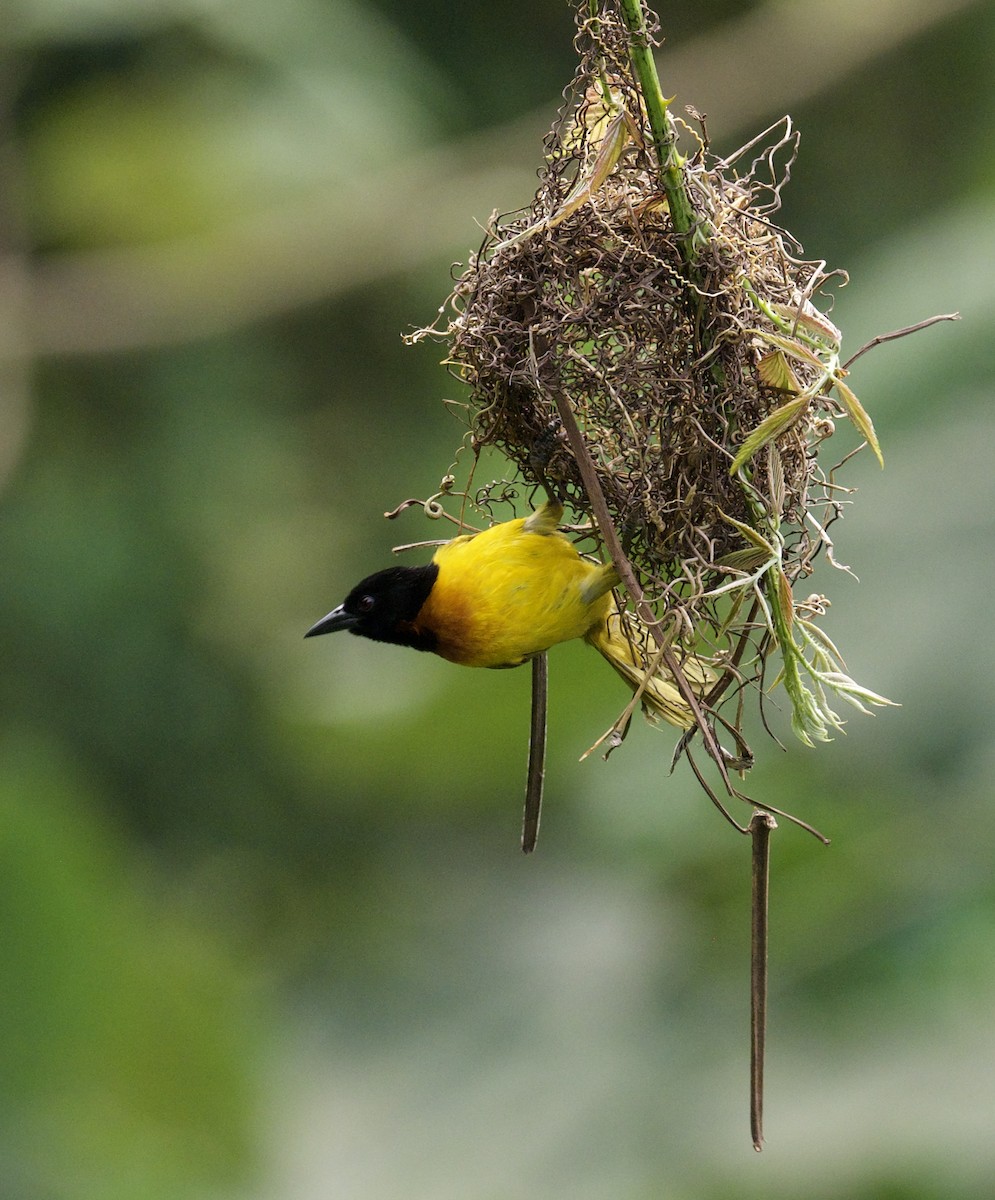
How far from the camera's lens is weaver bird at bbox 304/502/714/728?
9.36 feet

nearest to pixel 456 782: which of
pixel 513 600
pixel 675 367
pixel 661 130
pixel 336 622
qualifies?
pixel 336 622

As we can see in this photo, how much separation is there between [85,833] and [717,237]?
248cm

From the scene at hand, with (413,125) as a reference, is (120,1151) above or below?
below

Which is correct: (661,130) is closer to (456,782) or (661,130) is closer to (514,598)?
(514,598)

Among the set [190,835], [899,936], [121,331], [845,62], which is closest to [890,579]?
[899,936]

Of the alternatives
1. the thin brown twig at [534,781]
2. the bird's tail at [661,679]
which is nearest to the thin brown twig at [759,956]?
the thin brown twig at [534,781]

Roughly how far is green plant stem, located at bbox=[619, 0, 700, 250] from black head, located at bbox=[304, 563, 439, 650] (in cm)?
104

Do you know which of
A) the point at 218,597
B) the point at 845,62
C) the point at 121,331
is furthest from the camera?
the point at 218,597

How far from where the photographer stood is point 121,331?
669 cm

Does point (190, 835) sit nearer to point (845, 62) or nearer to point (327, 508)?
point (327, 508)

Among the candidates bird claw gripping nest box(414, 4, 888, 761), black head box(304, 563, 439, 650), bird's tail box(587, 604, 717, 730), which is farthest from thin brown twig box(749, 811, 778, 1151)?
black head box(304, 563, 439, 650)

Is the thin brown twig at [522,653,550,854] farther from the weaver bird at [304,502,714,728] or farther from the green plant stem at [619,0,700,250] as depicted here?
the green plant stem at [619,0,700,250]

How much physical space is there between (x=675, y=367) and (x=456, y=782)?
269 centimetres

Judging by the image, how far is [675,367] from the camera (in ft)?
7.82
